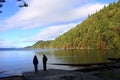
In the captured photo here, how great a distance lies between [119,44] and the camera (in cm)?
19988

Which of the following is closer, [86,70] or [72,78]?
[72,78]

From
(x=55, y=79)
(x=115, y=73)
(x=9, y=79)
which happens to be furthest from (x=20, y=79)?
(x=115, y=73)

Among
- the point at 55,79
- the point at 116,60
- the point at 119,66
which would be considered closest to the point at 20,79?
the point at 55,79

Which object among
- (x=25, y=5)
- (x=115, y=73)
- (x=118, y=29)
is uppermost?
(x=118, y=29)

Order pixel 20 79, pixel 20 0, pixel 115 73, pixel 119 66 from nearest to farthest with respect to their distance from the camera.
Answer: pixel 20 0, pixel 20 79, pixel 115 73, pixel 119 66

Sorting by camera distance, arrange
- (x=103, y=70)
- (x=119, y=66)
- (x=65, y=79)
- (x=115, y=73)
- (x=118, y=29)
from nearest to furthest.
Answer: (x=65, y=79)
(x=115, y=73)
(x=103, y=70)
(x=119, y=66)
(x=118, y=29)

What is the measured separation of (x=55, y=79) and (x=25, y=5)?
8.77 metres

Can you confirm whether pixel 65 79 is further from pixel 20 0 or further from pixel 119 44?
pixel 119 44

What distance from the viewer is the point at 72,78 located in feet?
91.5

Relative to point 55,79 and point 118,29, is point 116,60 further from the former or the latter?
point 118,29

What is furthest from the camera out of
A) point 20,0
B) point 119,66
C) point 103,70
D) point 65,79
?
point 119,66

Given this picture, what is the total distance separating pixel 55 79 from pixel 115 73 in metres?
14.8

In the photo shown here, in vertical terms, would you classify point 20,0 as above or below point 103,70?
above

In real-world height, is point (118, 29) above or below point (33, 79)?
above
